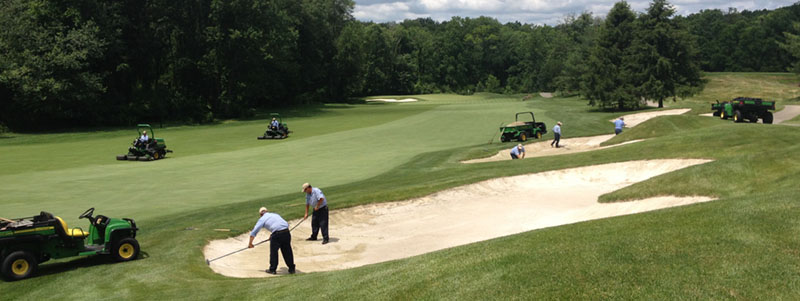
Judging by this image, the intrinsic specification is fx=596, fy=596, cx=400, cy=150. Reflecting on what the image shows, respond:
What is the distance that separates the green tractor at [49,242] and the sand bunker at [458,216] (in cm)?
204

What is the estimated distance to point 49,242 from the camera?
1234 cm

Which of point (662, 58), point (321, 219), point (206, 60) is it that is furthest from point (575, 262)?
point (206, 60)

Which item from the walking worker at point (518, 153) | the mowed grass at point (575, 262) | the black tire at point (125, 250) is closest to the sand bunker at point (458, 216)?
the mowed grass at point (575, 262)

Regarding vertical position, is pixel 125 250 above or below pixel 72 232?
below

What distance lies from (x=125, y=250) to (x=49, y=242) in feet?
5.25

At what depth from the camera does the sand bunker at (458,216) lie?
49.8 ft

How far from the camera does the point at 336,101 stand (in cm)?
11269

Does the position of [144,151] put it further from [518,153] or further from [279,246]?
[279,246]

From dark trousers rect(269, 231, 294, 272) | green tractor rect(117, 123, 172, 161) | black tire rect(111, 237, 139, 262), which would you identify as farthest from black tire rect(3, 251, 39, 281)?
green tractor rect(117, 123, 172, 161)

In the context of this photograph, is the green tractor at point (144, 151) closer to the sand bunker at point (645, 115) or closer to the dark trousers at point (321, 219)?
the dark trousers at point (321, 219)

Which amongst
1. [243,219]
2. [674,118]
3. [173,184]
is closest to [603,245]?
[243,219]

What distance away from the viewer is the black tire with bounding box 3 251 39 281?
1180cm

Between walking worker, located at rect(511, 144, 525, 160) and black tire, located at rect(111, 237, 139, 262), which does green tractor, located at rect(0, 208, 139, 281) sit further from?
walking worker, located at rect(511, 144, 525, 160)

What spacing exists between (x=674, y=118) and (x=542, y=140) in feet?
27.4
